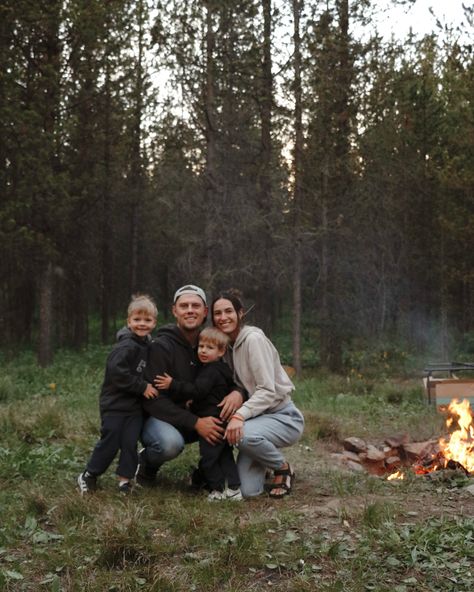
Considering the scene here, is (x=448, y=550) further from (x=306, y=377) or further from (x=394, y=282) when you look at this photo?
(x=394, y=282)

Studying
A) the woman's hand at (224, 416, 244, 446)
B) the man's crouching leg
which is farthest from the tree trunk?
the woman's hand at (224, 416, 244, 446)

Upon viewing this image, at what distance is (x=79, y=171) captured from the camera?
17.7 meters

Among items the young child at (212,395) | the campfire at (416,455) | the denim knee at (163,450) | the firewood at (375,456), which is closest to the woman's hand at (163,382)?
the young child at (212,395)

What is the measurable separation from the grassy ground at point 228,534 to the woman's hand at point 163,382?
775mm

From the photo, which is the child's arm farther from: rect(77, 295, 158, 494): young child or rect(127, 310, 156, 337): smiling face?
rect(127, 310, 156, 337): smiling face

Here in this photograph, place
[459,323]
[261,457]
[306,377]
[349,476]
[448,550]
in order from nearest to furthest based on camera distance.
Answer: [448,550] < [261,457] < [349,476] < [306,377] < [459,323]

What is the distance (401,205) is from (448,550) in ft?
54.8

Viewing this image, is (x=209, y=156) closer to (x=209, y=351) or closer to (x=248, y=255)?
(x=248, y=255)

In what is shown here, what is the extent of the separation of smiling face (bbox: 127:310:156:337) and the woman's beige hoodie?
68cm

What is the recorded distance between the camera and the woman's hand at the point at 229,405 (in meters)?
5.32

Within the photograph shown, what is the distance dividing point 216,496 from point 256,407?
0.71m

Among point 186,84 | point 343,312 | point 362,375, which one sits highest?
point 186,84

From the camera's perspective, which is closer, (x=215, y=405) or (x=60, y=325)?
(x=215, y=405)

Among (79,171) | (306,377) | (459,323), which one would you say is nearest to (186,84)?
(79,171)
